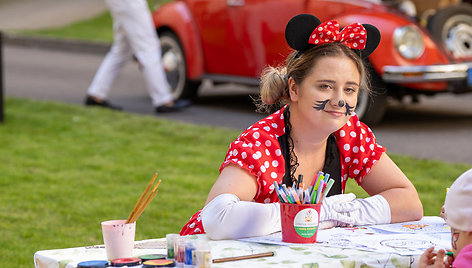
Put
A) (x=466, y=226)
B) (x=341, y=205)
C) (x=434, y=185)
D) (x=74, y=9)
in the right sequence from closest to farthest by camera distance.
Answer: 1. (x=466, y=226)
2. (x=341, y=205)
3. (x=434, y=185)
4. (x=74, y=9)

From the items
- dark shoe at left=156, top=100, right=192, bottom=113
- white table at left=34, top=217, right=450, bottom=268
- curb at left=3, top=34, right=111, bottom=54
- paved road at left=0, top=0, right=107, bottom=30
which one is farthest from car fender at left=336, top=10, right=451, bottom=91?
paved road at left=0, top=0, right=107, bottom=30

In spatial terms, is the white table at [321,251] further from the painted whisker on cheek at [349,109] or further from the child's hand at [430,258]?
the painted whisker on cheek at [349,109]

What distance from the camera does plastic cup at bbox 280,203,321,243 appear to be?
269 centimetres

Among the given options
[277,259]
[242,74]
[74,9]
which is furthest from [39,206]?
[74,9]

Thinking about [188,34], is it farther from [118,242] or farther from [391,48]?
[118,242]

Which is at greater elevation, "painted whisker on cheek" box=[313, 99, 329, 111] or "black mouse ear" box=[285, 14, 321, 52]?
"black mouse ear" box=[285, 14, 321, 52]

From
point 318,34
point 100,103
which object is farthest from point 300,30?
point 100,103

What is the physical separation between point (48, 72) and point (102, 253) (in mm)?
11256

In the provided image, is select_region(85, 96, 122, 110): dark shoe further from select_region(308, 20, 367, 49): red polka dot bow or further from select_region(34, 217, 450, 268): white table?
select_region(34, 217, 450, 268): white table

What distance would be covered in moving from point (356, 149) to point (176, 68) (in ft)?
22.3

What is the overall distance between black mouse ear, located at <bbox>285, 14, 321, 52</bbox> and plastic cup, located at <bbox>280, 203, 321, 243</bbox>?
699mm

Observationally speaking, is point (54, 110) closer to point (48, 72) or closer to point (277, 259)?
point (48, 72)

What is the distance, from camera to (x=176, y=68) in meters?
10.0

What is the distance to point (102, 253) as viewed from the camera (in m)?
2.75
